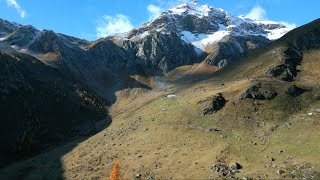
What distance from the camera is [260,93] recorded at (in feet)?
402

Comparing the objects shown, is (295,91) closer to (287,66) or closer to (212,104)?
(212,104)

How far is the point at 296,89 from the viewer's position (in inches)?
4774

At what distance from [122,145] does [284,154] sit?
143 feet

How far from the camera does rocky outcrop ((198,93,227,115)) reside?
121500mm

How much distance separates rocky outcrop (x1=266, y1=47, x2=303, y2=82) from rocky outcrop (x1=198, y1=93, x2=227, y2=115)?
1200 inches

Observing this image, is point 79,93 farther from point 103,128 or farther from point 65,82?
point 103,128

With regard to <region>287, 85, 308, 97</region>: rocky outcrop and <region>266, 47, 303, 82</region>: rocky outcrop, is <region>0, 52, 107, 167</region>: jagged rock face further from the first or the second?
<region>266, 47, 303, 82</region>: rocky outcrop

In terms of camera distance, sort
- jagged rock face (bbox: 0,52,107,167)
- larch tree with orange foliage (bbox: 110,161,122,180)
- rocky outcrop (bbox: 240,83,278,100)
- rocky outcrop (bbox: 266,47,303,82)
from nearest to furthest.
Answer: larch tree with orange foliage (bbox: 110,161,122,180), rocky outcrop (bbox: 240,83,278,100), jagged rock face (bbox: 0,52,107,167), rocky outcrop (bbox: 266,47,303,82)

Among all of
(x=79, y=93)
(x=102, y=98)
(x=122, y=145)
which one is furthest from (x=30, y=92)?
(x=122, y=145)

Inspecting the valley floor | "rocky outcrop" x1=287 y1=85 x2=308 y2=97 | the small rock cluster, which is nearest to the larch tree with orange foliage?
the valley floor

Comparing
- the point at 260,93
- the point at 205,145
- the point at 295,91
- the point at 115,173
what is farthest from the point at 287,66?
the point at 115,173

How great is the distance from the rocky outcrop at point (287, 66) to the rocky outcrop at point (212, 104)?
3049cm

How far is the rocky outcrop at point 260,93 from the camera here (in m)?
120

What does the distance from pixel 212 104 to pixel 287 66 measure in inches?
1779
